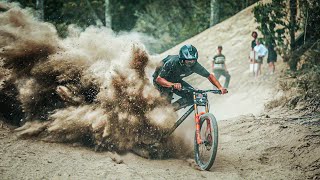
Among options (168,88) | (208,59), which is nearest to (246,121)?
(168,88)

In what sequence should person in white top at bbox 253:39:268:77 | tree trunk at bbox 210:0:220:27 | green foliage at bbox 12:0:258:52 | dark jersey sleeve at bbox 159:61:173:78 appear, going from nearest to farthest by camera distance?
1. dark jersey sleeve at bbox 159:61:173:78
2. person in white top at bbox 253:39:268:77
3. tree trunk at bbox 210:0:220:27
4. green foliage at bbox 12:0:258:52

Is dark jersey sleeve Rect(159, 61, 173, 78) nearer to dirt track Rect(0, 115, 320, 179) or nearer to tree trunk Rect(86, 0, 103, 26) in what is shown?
dirt track Rect(0, 115, 320, 179)

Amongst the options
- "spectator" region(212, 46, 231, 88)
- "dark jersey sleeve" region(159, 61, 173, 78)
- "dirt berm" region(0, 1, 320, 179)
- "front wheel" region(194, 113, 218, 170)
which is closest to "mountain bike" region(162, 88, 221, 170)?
"front wheel" region(194, 113, 218, 170)

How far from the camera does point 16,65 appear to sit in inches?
289

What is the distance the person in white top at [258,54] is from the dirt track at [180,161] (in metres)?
7.17

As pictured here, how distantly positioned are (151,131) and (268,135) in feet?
7.67

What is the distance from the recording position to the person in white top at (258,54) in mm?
14250

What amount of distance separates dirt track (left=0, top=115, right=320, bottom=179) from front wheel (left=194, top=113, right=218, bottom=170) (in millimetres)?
178

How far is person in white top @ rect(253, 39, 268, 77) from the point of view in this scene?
46.8 ft

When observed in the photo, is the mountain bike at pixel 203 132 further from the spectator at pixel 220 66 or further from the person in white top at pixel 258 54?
the person in white top at pixel 258 54

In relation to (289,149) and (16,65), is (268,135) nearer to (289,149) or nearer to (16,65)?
(289,149)

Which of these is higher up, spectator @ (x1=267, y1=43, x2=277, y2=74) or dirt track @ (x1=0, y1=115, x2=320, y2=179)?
spectator @ (x1=267, y1=43, x2=277, y2=74)

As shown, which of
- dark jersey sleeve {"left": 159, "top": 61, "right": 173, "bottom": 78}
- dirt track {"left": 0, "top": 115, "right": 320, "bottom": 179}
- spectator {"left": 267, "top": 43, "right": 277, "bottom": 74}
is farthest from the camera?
spectator {"left": 267, "top": 43, "right": 277, "bottom": 74}

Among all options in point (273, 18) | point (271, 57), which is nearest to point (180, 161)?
point (273, 18)
